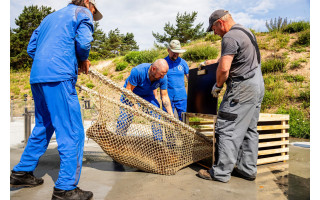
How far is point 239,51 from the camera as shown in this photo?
2.57 metres

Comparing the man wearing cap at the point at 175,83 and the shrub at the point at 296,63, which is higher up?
the shrub at the point at 296,63

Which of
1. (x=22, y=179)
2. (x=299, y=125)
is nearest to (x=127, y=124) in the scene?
(x=22, y=179)

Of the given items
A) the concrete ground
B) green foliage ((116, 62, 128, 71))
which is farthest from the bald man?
green foliage ((116, 62, 128, 71))

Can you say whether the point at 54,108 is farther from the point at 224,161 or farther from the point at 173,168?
the point at 224,161

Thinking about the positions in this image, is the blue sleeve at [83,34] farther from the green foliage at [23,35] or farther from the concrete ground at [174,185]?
the green foliage at [23,35]

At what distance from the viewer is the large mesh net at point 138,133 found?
2.69 m

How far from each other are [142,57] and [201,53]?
5.16 meters

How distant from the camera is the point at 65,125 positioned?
205cm

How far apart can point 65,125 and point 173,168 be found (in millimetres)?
1398

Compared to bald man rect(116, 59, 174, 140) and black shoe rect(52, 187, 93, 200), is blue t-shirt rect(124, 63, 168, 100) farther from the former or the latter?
black shoe rect(52, 187, 93, 200)

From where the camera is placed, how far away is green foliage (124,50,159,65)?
16311mm

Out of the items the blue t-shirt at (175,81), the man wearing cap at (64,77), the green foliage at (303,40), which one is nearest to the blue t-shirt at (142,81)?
the blue t-shirt at (175,81)

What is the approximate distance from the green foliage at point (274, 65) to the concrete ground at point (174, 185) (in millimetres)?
7857

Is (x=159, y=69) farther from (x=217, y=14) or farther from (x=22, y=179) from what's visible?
(x=22, y=179)
